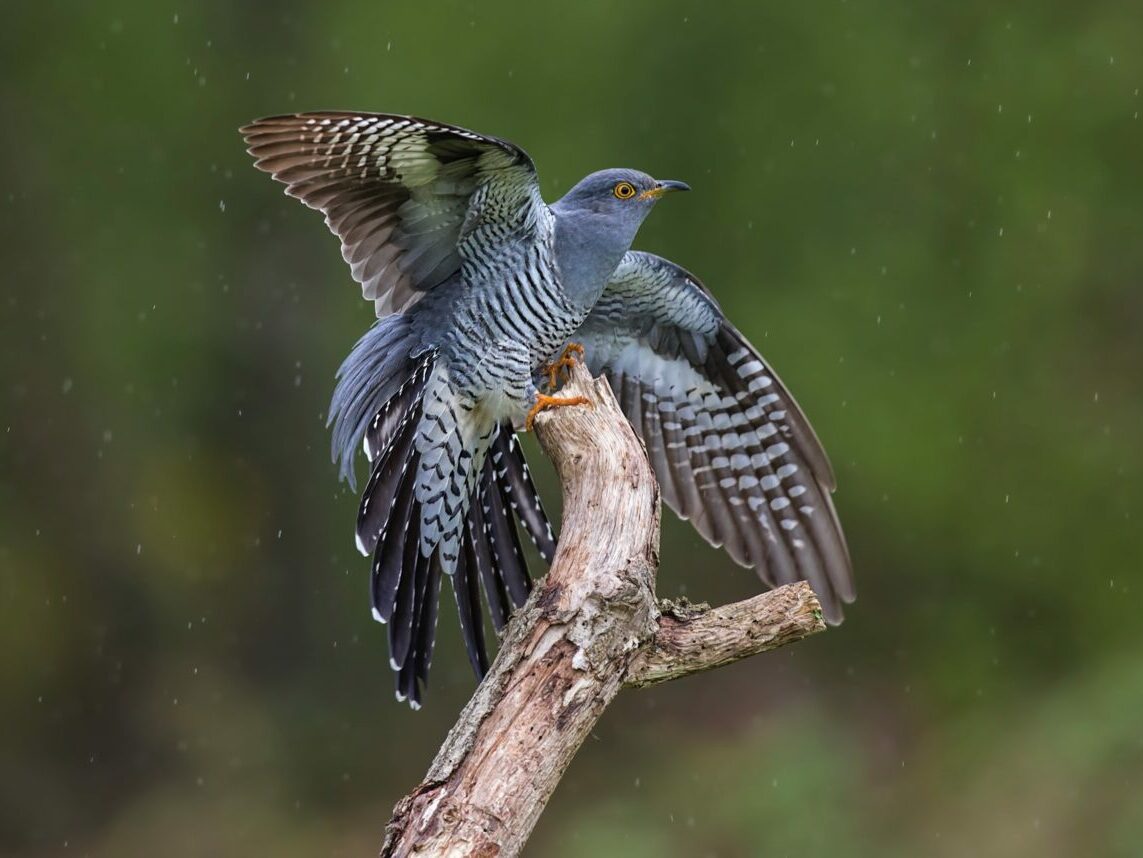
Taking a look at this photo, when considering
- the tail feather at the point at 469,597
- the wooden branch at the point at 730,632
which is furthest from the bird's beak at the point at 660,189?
the wooden branch at the point at 730,632

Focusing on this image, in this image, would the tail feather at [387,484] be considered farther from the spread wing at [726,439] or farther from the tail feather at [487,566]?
the spread wing at [726,439]

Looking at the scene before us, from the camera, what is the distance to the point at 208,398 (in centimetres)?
898

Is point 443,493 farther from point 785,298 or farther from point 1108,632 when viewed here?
point 1108,632

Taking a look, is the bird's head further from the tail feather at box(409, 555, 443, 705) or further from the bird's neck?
the tail feather at box(409, 555, 443, 705)

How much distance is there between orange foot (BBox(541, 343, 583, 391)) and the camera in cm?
472

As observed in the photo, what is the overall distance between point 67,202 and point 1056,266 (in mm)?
6011

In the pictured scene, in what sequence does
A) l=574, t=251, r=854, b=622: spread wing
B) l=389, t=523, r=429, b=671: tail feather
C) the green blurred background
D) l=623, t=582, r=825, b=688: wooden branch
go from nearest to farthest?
l=623, t=582, r=825, b=688: wooden branch
l=389, t=523, r=429, b=671: tail feather
l=574, t=251, r=854, b=622: spread wing
the green blurred background

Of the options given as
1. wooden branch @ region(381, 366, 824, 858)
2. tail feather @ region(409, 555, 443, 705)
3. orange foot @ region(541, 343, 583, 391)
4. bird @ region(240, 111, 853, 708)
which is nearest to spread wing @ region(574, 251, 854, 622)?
bird @ region(240, 111, 853, 708)

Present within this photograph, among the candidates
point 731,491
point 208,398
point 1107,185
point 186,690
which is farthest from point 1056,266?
point 186,690

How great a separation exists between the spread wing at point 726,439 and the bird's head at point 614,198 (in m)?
0.50

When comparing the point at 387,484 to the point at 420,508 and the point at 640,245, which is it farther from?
the point at 640,245

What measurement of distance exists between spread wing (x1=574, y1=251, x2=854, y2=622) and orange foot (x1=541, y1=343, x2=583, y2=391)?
304mm

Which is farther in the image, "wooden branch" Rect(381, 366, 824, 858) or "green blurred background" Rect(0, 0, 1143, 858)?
"green blurred background" Rect(0, 0, 1143, 858)

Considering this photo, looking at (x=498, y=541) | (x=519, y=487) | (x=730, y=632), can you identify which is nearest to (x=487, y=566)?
(x=498, y=541)
